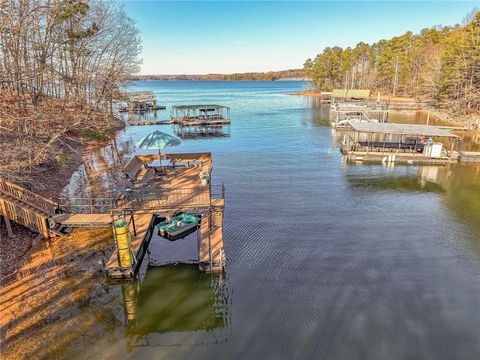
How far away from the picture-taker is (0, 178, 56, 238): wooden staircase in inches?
546

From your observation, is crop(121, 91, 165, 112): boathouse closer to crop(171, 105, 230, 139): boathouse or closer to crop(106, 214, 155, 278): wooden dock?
crop(171, 105, 230, 139): boathouse

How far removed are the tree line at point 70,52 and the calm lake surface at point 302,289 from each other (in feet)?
27.0

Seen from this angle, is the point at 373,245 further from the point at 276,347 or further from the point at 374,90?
the point at 374,90

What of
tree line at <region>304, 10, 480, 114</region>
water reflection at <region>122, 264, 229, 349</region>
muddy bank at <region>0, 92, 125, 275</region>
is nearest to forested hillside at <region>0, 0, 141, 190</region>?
muddy bank at <region>0, 92, 125, 275</region>

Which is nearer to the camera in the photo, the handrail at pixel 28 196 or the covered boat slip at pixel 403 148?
the handrail at pixel 28 196

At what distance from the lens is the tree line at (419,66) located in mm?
51844

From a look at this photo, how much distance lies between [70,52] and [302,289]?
3158cm

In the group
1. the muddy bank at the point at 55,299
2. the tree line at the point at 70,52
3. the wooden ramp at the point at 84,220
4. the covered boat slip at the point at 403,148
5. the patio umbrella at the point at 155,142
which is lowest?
the muddy bank at the point at 55,299

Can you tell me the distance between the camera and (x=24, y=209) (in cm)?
1400

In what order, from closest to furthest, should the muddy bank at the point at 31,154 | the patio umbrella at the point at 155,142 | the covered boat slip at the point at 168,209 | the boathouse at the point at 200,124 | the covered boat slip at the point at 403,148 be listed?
the covered boat slip at the point at 168,209
the muddy bank at the point at 31,154
the patio umbrella at the point at 155,142
the covered boat slip at the point at 403,148
the boathouse at the point at 200,124

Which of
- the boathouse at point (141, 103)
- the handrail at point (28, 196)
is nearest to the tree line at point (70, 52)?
the handrail at point (28, 196)

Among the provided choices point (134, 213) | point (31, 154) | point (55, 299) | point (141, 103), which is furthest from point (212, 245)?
point (141, 103)

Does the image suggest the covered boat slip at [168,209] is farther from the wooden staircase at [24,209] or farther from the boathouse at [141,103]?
the boathouse at [141,103]

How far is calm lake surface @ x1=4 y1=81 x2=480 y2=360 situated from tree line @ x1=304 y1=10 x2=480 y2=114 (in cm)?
4281
